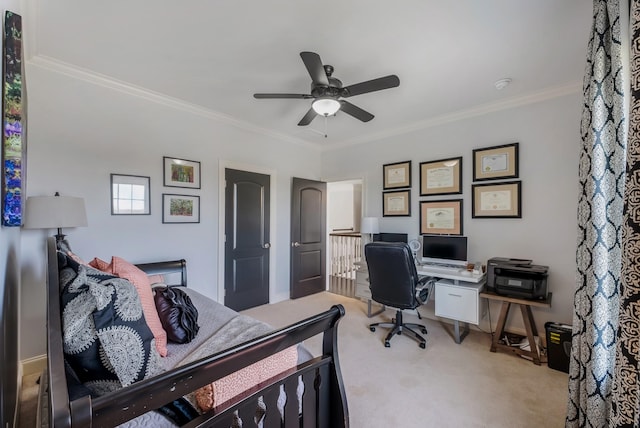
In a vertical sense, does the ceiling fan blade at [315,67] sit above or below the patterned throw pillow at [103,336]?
above

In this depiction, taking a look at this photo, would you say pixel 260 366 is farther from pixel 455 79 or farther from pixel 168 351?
pixel 455 79

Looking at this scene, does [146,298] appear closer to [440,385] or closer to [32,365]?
[32,365]

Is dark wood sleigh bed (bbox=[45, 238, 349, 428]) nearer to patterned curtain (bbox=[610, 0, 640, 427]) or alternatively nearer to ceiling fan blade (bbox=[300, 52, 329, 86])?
patterned curtain (bbox=[610, 0, 640, 427])

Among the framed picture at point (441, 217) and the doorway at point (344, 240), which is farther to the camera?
the doorway at point (344, 240)

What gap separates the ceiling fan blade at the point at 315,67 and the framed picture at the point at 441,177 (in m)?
2.13

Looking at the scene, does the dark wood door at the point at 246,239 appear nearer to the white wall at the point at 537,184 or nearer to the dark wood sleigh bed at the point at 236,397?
the dark wood sleigh bed at the point at 236,397

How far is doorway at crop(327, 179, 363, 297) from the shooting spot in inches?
209

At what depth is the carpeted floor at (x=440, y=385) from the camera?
1.82m

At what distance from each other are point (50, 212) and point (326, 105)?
223 centimetres

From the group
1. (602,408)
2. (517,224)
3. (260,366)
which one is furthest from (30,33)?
(517,224)

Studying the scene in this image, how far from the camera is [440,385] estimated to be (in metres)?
2.17

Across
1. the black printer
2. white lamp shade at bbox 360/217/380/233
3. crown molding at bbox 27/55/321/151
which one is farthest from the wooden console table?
crown molding at bbox 27/55/321/151

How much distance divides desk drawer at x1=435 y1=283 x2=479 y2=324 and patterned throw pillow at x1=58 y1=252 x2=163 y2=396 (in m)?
2.79

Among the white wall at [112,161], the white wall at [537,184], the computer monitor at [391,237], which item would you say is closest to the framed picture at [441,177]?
the white wall at [537,184]
